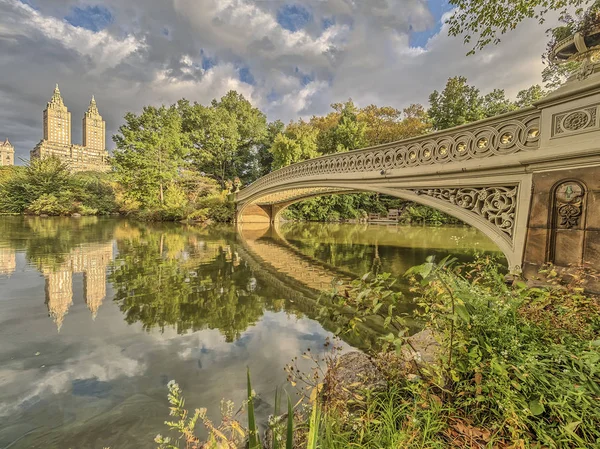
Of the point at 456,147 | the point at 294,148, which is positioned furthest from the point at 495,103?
the point at 456,147

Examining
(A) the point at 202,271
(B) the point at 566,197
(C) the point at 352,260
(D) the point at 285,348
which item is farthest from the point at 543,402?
(C) the point at 352,260

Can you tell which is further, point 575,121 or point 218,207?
point 218,207

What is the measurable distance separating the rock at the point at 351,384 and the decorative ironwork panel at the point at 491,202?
3.28 meters

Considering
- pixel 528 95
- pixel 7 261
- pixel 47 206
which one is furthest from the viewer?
pixel 47 206

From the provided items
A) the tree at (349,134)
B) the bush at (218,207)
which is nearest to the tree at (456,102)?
the tree at (349,134)

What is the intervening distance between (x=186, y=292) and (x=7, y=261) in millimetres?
4922

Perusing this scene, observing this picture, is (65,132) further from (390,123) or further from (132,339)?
(132,339)

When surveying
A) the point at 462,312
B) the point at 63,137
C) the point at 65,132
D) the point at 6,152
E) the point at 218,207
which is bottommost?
the point at 462,312

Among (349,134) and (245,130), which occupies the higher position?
(245,130)

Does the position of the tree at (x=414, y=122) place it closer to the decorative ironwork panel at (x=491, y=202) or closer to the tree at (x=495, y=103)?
the tree at (x=495, y=103)

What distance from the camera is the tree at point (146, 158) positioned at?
2075cm

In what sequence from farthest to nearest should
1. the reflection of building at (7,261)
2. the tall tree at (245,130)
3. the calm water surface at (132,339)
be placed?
the tall tree at (245,130), the reflection of building at (7,261), the calm water surface at (132,339)

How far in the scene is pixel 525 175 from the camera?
12.0ft

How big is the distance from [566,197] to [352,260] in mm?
5008
